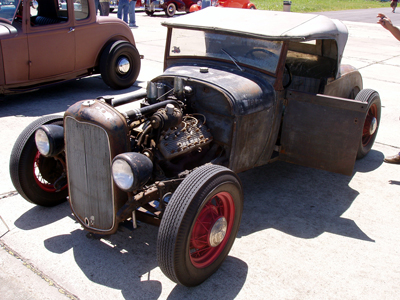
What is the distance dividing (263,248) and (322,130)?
135 centimetres

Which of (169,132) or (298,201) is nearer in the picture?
(169,132)

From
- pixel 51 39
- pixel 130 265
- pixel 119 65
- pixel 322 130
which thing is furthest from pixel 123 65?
pixel 130 265

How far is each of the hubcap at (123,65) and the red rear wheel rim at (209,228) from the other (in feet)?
16.7

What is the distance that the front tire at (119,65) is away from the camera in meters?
7.17

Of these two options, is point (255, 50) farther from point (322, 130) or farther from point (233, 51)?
point (322, 130)

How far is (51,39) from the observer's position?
6.44 m

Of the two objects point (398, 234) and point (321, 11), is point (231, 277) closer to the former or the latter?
point (398, 234)

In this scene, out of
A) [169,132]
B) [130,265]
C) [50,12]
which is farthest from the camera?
[50,12]

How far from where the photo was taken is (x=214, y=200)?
2969 millimetres

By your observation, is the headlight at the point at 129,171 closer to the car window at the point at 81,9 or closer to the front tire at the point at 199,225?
the front tire at the point at 199,225

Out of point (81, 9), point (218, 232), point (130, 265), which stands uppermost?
point (81, 9)

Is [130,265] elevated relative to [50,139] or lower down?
lower down

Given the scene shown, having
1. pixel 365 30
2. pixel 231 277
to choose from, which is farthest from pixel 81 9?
pixel 365 30

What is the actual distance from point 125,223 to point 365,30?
17.5 meters
